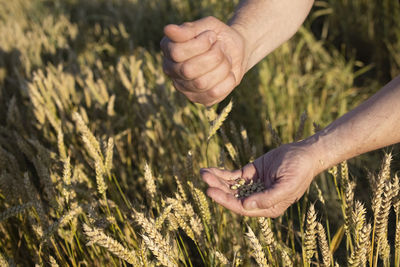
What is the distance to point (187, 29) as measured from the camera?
94 cm

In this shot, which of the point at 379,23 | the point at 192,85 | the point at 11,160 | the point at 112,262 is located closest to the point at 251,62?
the point at 192,85

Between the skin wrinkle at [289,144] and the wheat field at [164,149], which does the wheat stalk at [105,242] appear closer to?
the wheat field at [164,149]

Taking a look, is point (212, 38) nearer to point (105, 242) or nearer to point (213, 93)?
point (213, 93)

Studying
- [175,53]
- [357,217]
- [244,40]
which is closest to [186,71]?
[175,53]

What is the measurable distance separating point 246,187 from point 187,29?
454mm

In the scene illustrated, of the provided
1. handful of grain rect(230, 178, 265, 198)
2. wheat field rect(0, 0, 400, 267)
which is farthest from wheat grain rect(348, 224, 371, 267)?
handful of grain rect(230, 178, 265, 198)

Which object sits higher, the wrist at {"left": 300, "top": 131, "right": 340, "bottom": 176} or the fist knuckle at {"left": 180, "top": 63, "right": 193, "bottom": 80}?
the fist knuckle at {"left": 180, "top": 63, "right": 193, "bottom": 80}

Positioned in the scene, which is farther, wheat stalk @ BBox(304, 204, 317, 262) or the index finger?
the index finger

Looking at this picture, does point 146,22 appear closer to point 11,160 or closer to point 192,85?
point 11,160

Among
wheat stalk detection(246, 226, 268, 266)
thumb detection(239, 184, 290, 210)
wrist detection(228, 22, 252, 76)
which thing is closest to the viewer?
wheat stalk detection(246, 226, 268, 266)

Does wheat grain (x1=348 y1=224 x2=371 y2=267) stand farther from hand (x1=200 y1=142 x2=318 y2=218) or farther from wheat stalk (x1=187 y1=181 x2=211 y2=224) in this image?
wheat stalk (x1=187 y1=181 x2=211 y2=224)

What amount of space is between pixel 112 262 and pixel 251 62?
31.4 inches

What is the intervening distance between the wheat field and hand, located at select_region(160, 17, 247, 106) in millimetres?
89

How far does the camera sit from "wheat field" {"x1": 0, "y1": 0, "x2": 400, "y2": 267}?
907 millimetres
